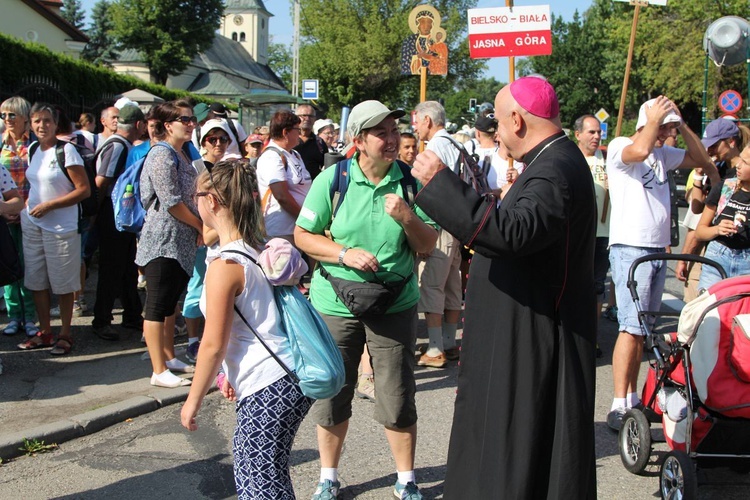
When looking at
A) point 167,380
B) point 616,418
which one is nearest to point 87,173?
point 167,380

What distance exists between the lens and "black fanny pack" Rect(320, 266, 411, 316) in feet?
12.3

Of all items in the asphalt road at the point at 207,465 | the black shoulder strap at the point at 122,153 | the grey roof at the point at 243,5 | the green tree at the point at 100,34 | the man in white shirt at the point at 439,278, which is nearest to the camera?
the asphalt road at the point at 207,465

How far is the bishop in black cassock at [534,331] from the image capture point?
2.66 meters

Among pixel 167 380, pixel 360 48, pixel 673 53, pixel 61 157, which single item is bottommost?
pixel 167 380

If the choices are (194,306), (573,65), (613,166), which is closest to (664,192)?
(613,166)

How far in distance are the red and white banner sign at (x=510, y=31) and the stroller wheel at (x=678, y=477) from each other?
4.39 metres

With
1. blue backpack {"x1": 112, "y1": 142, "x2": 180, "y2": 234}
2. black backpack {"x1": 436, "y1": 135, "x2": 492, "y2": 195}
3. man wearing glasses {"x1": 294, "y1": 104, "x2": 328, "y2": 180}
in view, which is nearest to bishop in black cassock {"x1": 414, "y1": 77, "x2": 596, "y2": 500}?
black backpack {"x1": 436, "y1": 135, "x2": 492, "y2": 195}

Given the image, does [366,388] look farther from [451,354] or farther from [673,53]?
[673,53]

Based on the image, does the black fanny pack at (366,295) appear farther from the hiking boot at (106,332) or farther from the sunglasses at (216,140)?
the hiking boot at (106,332)

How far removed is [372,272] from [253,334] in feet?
2.98

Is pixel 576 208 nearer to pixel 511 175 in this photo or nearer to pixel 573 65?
pixel 511 175

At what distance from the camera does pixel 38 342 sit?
646 centimetres

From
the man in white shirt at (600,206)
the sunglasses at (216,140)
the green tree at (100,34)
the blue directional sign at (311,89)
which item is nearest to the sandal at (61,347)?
the sunglasses at (216,140)

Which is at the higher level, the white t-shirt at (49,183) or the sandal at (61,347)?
the white t-shirt at (49,183)
